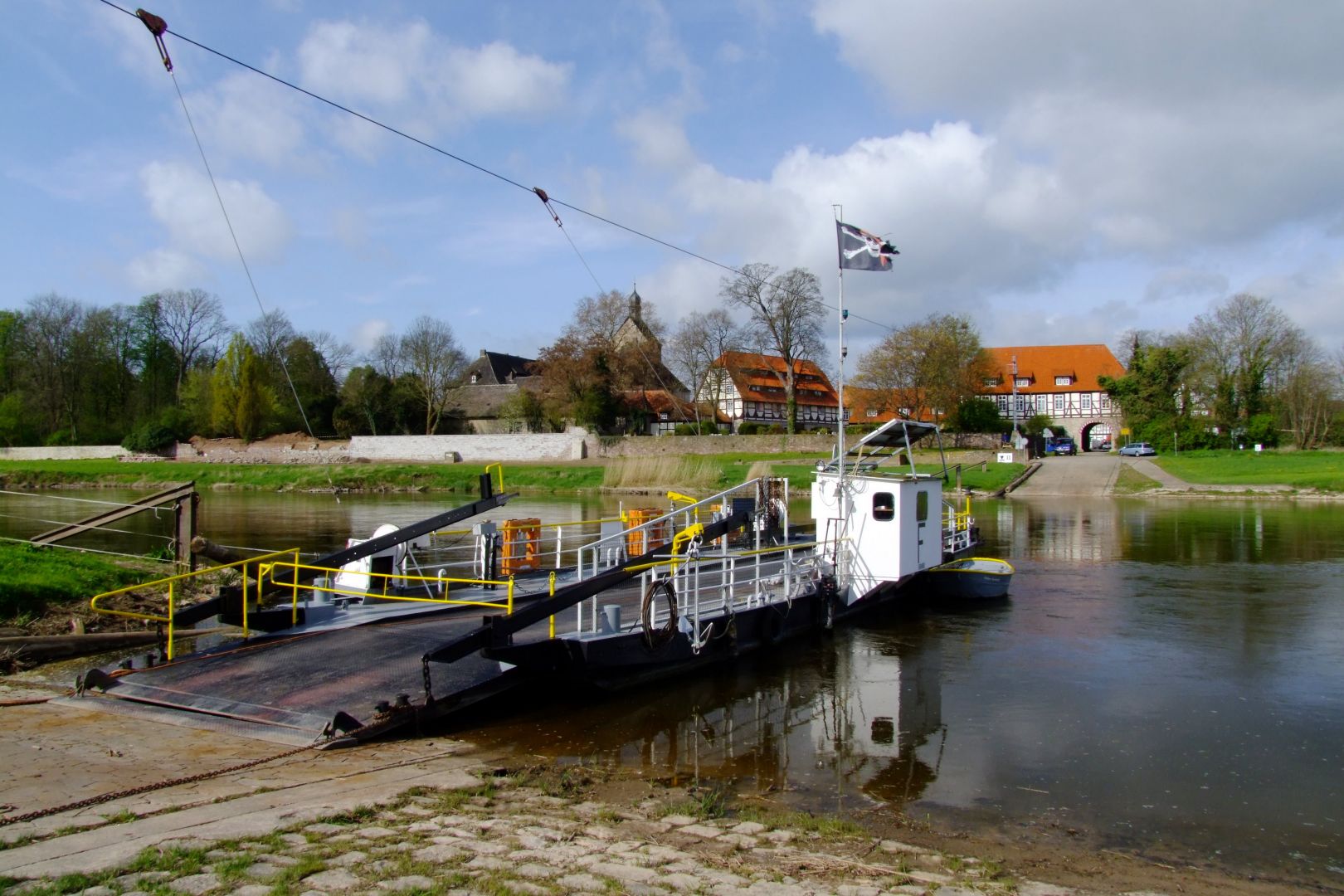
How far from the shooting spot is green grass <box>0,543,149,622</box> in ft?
44.5

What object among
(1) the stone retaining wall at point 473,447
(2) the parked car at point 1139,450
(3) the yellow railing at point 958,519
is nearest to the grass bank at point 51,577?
(3) the yellow railing at point 958,519

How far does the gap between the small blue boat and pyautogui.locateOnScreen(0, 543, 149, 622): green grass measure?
16.4 m

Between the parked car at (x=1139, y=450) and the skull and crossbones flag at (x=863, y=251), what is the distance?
6163 centimetres

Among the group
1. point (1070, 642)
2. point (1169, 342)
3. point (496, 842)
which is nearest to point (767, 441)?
point (1169, 342)

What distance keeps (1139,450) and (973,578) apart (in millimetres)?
58746

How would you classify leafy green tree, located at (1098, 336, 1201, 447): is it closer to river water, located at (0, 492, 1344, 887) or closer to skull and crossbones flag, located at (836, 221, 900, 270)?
river water, located at (0, 492, 1344, 887)

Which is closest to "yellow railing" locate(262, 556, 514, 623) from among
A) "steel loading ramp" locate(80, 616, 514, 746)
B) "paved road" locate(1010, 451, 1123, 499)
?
"steel loading ramp" locate(80, 616, 514, 746)

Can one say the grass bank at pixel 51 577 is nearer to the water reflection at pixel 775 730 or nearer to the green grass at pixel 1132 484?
the water reflection at pixel 775 730

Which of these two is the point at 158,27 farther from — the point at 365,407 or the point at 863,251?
the point at 365,407

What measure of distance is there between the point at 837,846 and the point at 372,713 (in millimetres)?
5092

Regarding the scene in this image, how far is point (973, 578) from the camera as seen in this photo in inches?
796

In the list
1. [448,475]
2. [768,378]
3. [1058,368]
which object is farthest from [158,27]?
[1058,368]

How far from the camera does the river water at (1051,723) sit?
8391mm

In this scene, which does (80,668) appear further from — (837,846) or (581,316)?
(581,316)
